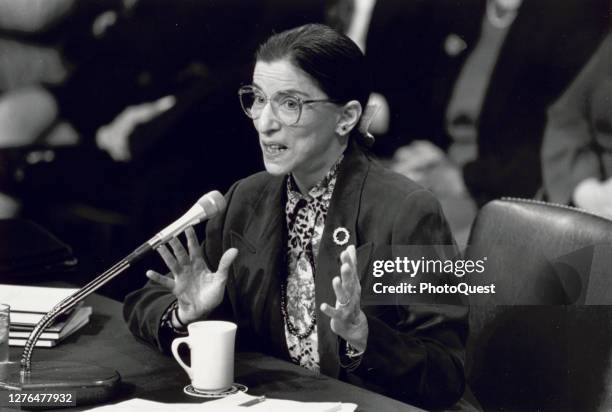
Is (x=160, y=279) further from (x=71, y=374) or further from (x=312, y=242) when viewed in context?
(x=312, y=242)

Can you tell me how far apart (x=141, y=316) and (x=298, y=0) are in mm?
840

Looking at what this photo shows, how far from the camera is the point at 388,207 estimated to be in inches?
74.9

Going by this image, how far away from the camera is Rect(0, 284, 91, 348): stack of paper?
182cm

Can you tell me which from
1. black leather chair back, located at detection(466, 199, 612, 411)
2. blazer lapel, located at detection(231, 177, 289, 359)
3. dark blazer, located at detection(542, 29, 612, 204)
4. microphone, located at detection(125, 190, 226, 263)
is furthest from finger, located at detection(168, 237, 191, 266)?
dark blazer, located at detection(542, 29, 612, 204)

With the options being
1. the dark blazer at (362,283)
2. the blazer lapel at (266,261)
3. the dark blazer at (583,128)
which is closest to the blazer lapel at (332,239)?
the dark blazer at (362,283)

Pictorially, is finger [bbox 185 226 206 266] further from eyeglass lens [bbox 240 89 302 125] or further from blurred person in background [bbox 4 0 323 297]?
eyeglass lens [bbox 240 89 302 125]

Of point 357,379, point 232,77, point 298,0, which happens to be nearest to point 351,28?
point 298,0

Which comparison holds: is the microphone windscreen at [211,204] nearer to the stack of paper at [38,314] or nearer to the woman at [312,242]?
the woman at [312,242]

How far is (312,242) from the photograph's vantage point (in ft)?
6.35

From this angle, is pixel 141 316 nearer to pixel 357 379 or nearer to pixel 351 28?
pixel 357 379

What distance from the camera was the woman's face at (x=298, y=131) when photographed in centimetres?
185

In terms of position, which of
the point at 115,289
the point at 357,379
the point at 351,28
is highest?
the point at 351,28

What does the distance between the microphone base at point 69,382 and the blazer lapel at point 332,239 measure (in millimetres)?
515

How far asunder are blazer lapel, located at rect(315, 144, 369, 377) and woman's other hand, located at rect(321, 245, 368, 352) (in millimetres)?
161
